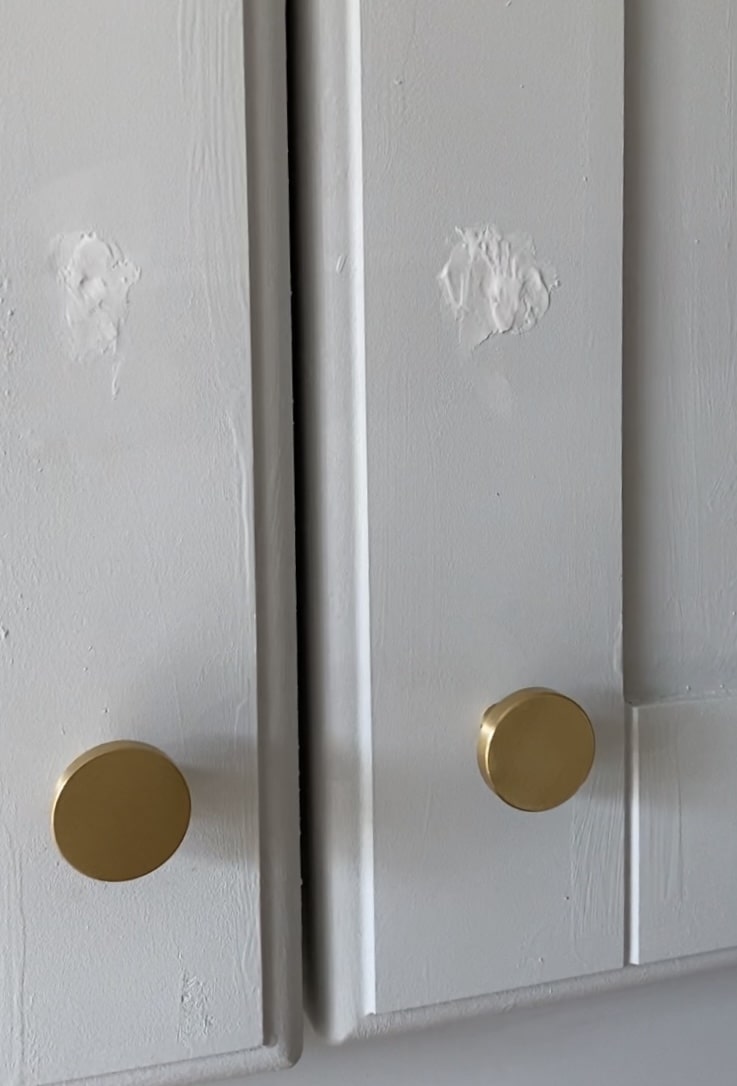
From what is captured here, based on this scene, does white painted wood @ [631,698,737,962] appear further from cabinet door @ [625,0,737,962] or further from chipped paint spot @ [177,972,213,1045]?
chipped paint spot @ [177,972,213,1045]

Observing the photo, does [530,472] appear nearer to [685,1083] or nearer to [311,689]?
[311,689]

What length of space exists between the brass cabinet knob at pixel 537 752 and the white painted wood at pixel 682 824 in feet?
0.14

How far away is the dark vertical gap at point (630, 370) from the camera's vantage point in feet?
0.98

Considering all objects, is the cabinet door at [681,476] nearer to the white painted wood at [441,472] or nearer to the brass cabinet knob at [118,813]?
the white painted wood at [441,472]

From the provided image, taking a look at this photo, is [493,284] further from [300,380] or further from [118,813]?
[118,813]

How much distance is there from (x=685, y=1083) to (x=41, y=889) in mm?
249

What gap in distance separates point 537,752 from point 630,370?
11 cm

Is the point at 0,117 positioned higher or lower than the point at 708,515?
higher

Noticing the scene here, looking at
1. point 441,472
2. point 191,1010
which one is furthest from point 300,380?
point 191,1010

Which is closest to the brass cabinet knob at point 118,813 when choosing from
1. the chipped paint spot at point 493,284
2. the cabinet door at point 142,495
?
the cabinet door at point 142,495

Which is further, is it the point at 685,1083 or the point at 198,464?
the point at 685,1083

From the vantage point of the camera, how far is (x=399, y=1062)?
1.09 ft

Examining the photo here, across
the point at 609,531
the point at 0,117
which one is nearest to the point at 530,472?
the point at 609,531

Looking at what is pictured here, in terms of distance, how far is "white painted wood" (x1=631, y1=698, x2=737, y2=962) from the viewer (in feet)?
1.01
